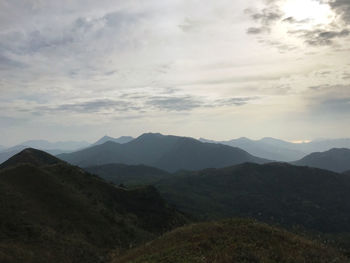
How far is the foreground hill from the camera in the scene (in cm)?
1545

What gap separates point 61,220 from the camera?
43.8 m

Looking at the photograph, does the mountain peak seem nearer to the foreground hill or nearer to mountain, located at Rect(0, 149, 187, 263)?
mountain, located at Rect(0, 149, 187, 263)

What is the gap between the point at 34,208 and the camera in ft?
144

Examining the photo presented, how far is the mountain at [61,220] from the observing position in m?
30.3

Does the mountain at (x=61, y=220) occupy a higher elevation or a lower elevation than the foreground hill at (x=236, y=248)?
lower

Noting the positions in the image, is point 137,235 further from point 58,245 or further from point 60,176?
point 60,176

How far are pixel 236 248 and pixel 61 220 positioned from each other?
117ft

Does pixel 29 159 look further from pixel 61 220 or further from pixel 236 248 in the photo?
pixel 236 248

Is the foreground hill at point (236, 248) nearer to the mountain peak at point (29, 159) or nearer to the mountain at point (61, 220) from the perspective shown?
the mountain at point (61, 220)

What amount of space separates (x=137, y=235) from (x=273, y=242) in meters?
39.4

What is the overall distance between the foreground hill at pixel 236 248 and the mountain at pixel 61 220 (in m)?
12.7

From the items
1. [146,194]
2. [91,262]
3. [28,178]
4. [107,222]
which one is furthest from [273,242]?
[146,194]

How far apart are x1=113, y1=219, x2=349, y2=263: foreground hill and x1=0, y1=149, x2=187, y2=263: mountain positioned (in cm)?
1266

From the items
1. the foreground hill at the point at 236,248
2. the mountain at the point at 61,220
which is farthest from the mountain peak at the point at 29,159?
the foreground hill at the point at 236,248
